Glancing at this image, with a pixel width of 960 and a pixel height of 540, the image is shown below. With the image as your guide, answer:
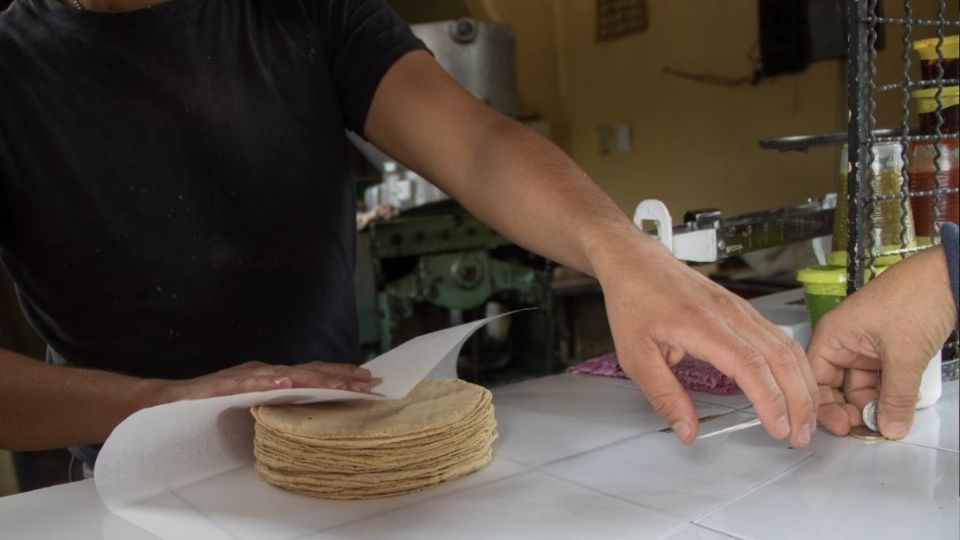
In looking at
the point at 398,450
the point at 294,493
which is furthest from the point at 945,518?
the point at 294,493

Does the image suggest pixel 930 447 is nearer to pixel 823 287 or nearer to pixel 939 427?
pixel 939 427

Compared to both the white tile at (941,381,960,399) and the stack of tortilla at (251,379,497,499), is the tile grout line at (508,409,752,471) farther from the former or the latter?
the white tile at (941,381,960,399)

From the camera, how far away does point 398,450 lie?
0.74 m

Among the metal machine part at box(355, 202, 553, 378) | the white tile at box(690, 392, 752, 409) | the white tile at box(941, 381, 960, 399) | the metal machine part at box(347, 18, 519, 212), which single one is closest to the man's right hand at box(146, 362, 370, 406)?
the white tile at box(690, 392, 752, 409)

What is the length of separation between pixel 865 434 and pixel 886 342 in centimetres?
15

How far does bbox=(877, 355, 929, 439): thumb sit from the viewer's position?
0.74 m

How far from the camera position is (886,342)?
0.73 meters

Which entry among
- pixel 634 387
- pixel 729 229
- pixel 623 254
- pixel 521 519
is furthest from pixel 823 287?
pixel 521 519

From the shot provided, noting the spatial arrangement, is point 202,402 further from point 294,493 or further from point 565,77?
point 565,77

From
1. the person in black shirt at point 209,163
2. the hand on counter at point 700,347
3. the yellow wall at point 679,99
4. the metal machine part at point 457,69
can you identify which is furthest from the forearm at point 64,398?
the metal machine part at point 457,69

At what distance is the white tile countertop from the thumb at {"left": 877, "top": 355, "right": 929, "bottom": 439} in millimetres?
23

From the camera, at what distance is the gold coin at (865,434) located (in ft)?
2.74

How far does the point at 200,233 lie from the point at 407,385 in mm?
517

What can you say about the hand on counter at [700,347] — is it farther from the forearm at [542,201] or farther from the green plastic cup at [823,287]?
the green plastic cup at [823,287]
